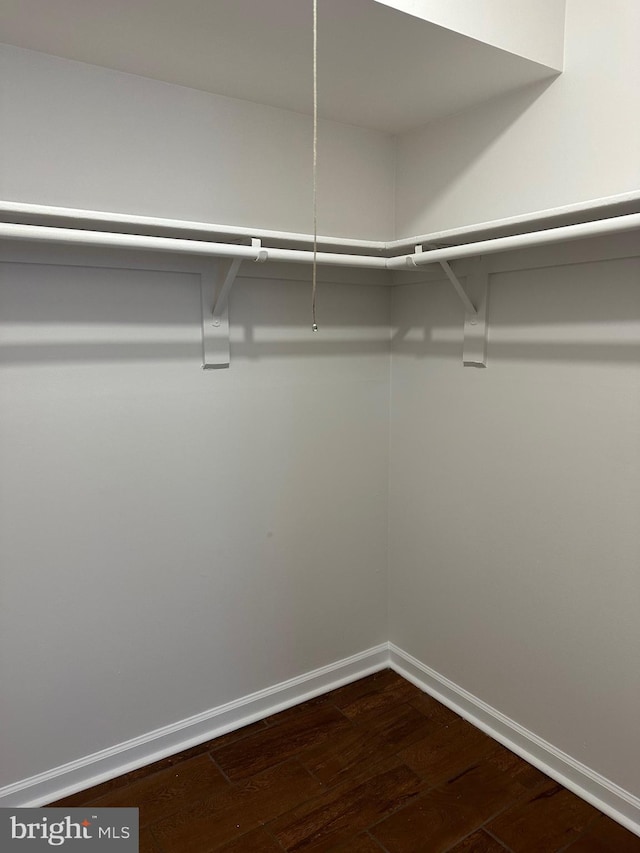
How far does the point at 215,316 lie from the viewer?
184 cm

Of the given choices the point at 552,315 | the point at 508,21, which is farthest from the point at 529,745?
the point at 508,21

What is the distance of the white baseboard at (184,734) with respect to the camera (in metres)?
1.72

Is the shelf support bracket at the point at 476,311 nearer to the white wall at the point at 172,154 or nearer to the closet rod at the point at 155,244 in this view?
the closet rod at the point at 155,244

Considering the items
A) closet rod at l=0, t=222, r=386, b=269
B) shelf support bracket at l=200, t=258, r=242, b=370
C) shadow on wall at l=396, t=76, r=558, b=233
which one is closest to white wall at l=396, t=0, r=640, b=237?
shadow on wall at l=396, t=76, r=558, b=233

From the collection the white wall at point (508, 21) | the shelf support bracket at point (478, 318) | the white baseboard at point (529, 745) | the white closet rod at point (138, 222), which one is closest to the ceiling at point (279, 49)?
the white wall at point (508, 21)

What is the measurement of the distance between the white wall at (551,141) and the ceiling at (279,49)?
8 cm

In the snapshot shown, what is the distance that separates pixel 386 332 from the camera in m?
2.27

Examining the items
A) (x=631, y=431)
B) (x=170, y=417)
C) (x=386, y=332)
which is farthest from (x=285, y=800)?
(x=386, y=332)

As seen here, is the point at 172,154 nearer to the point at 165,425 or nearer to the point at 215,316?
the point at 215,316

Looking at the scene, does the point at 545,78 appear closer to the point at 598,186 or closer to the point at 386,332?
the point at 598,186

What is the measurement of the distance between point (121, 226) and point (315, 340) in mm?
774

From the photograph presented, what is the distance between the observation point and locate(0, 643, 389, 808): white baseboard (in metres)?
1.72

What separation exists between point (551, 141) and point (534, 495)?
3.24 feet

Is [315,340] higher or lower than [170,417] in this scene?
higher
